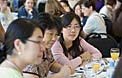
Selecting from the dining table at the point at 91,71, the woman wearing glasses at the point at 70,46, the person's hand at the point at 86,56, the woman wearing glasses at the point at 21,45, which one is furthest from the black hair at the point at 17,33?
the person's hand at the point at 86,56

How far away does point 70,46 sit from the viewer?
9.69 feet

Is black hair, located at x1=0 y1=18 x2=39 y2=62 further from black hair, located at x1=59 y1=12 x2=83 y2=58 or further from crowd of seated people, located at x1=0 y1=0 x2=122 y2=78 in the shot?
black hair, located at x1=59 y1=12 x2=83 y2=58

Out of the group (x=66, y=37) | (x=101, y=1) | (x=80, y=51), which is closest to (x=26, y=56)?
(x=66, y=37)

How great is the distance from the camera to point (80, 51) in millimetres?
3086

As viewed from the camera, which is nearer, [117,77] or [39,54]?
[117,77]

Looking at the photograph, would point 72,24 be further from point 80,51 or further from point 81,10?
point 81,10

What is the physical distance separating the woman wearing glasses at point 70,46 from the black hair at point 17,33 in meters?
1.15

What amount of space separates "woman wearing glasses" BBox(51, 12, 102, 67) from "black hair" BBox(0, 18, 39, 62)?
1152 mm

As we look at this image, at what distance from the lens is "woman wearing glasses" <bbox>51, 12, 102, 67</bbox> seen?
2756mm

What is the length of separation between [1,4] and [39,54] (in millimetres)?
3853

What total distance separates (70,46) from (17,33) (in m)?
1.43

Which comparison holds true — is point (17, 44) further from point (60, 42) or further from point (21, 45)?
point (60, 42)

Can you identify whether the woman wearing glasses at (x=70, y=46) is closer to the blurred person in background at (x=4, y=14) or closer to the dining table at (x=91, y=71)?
the dining table at (x=91, y=71)

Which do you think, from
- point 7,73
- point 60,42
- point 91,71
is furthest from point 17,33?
point 60,42
